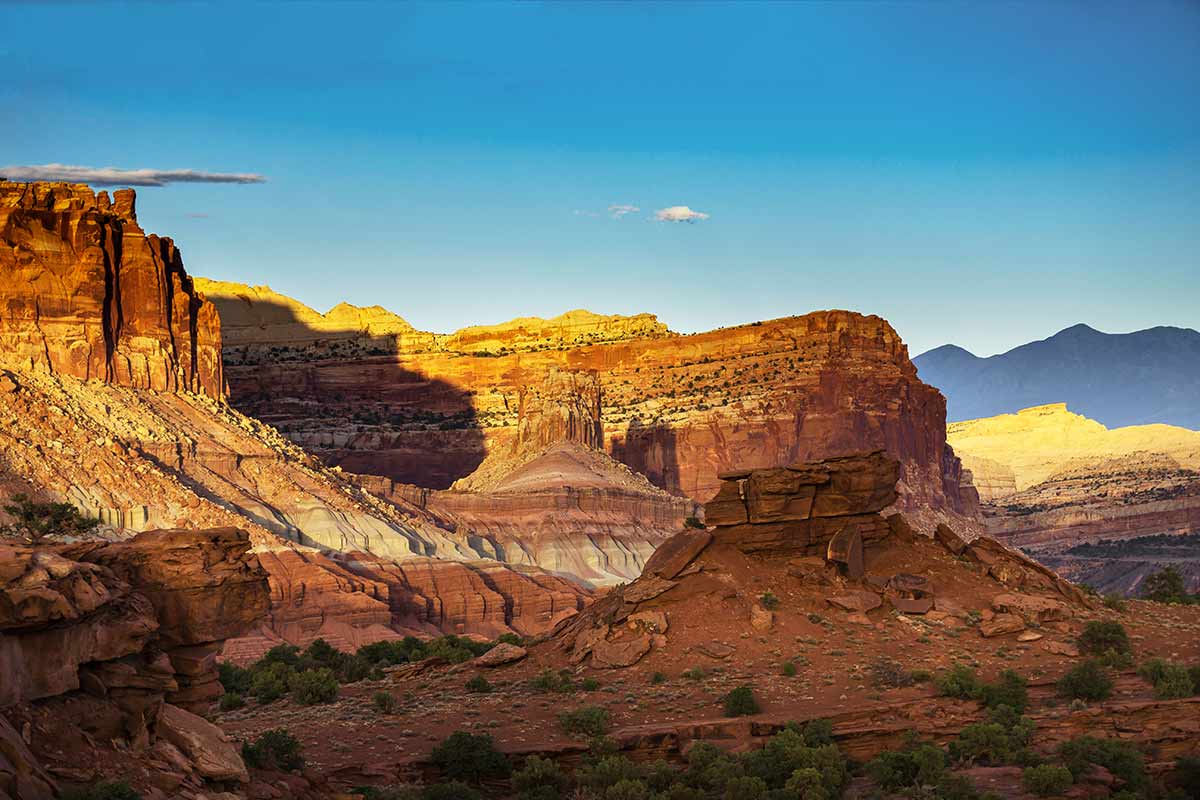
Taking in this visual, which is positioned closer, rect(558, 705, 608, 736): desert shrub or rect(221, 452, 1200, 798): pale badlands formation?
rect(558, 705, 608, 736): desert shrub

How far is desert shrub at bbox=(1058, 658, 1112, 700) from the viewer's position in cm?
4394

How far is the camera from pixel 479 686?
47719 mm

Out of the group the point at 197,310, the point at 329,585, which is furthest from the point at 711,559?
the point at 197,310

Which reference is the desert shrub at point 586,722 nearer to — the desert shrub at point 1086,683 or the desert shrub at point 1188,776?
the desert shrub at point 1086,683

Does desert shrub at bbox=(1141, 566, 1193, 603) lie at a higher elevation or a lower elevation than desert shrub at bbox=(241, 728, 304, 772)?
higher

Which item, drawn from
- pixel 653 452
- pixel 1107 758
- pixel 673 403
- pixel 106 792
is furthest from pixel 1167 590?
pixel 673 403

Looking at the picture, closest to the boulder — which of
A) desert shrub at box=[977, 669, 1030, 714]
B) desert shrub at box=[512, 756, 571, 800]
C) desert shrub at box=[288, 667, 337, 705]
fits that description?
desert shrub at box=[512, 756, 571, 800]

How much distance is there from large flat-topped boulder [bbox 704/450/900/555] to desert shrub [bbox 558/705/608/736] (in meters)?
9.70

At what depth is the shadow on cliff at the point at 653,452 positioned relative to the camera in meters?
165

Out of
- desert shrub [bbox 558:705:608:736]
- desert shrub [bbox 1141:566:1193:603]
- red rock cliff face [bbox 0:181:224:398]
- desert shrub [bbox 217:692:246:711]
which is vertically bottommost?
desert shrub [bbox 217:692:246:711]

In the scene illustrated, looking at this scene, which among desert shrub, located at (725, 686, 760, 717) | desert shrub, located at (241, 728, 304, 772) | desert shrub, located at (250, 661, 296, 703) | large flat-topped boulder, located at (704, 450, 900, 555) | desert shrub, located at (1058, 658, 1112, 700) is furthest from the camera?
large flat-topped boulder, located at (704, 450, 900, 555)

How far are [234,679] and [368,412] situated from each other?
442 feet

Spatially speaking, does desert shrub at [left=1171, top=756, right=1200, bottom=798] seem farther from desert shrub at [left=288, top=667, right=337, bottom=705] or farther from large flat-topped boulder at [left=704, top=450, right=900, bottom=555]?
desert shrub at [left=288, top=667, right=337, bottom=705]

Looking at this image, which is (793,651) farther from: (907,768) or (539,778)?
(539,778)
